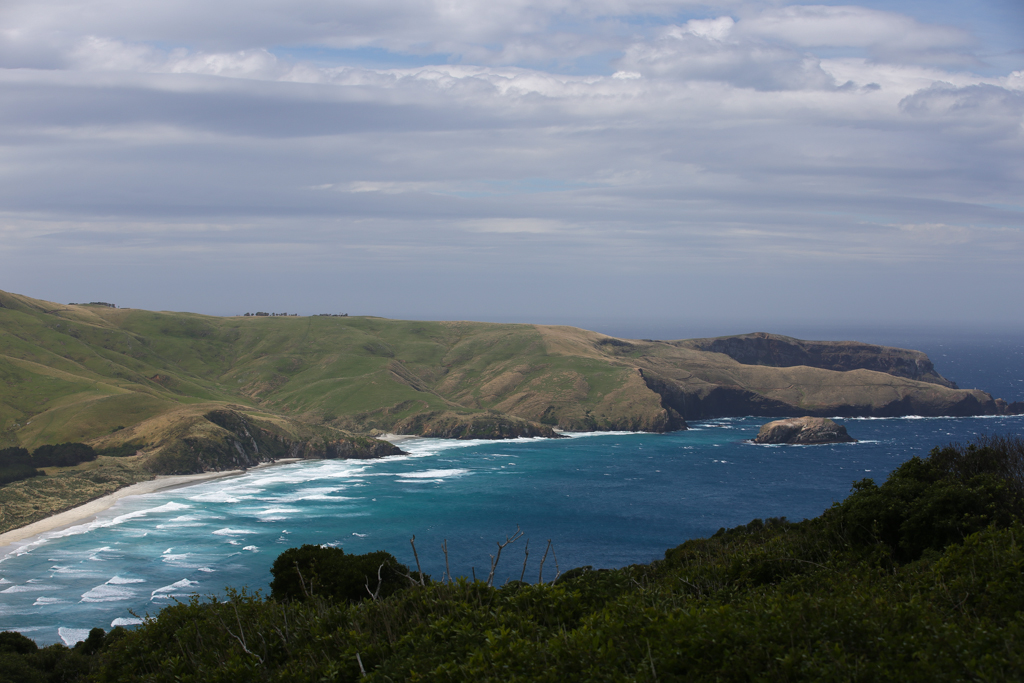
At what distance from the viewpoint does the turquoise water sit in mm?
62625

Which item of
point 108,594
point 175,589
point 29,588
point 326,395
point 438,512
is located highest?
point 326,395

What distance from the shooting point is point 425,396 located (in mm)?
174125

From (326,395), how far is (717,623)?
167 meters

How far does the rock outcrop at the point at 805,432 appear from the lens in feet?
464

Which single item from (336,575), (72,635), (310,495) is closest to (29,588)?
(72,635)

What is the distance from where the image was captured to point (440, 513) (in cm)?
8950

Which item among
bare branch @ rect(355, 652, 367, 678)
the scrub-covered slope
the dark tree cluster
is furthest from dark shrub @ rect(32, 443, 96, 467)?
bare branch @ rect(355, 652, 367, 678)

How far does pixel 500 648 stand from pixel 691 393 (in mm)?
177606

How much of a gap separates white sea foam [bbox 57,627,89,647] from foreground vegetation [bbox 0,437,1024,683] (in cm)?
2283

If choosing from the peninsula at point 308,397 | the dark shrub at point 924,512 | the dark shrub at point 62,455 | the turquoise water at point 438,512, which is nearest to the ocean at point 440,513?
the turquoise water at point 438,512

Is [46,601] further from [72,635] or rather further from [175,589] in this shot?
[72,635]

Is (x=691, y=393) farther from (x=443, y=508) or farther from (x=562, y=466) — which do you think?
(x=443, y=508)

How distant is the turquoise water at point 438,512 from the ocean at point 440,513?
27 cm

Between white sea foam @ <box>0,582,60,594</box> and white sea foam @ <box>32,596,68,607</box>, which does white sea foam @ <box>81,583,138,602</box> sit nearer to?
white sea foam @ <box>32,596,68,607</box>
